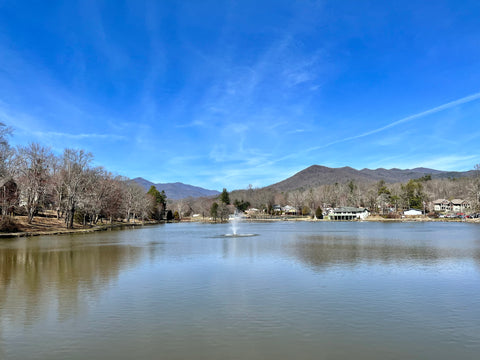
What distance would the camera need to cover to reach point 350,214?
136 meters

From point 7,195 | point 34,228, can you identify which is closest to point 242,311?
point 7,195

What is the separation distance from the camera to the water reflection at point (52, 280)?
11.2 metres

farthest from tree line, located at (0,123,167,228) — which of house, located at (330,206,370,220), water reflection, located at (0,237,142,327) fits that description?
house, located at (330,206,370,220)

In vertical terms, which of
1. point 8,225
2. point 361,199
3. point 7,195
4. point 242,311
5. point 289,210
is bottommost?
point 242,311

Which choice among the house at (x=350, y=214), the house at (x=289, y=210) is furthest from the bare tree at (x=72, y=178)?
the house at (x=289, y=210)

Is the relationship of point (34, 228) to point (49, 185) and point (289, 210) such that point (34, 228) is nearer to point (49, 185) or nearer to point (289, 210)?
point (49, 185)

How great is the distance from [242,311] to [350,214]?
434ft

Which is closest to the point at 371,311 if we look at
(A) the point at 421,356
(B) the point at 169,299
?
(A) the point at 421,356

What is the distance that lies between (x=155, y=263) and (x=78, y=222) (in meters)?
50.7

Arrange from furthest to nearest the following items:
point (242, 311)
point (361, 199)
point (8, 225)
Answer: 1. point (361, 199)
2. point (8, 225)
3. point (242, 311)

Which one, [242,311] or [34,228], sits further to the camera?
[34,228]

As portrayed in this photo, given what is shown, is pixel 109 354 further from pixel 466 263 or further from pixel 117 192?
pixel 117 192

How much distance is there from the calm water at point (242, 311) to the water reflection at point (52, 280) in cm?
7

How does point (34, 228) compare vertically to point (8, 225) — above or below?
below
